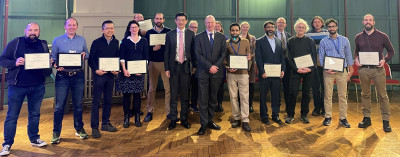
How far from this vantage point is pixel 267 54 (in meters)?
3.52

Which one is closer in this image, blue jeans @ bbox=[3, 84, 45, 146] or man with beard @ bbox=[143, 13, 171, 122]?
blue jeans @ bbox=[3, 84, 45, 146]

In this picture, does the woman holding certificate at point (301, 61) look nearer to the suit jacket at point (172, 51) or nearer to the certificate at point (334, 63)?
the certificate at point (334, 63)

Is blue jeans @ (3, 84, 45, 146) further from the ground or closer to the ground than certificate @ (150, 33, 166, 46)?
closer to the ground

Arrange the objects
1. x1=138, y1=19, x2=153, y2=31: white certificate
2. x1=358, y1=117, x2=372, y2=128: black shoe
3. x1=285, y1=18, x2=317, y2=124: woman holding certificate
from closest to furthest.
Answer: x1=358, y1=117, x2=372, y2=128: black shoe → x1=285, y1=18, x2=317, y2=124: woman holding certificate → x1=138, y1=19, x2=153, y2=31: white certificate

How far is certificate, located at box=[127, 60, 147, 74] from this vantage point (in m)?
3.18

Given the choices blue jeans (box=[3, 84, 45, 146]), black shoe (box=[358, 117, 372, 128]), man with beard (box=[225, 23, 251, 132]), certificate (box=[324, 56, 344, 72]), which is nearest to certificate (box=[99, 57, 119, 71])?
blue jeans (box=[3, 84, 45, 146])

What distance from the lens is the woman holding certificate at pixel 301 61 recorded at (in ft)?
11.5

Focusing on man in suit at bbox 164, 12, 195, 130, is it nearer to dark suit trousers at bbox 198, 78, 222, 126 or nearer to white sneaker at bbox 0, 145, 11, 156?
dark suit trousers at bbox 198, 78, 222, 126

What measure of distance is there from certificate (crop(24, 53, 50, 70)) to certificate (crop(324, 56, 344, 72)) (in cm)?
368

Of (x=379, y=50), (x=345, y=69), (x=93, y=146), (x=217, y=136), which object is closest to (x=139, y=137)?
(x=93, y=146)

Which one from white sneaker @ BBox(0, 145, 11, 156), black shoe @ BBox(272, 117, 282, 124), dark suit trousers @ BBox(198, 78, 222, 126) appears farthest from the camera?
black shoe @ BBox(272, 117, 282, 124)

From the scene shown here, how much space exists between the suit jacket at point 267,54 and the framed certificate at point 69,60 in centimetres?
250

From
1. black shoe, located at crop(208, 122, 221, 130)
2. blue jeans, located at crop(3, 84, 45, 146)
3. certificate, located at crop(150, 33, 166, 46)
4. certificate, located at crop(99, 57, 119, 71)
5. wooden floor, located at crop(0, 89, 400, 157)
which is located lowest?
wooden floor, located at crop(0, 89, 400, 157)

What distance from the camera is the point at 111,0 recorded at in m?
5.57
